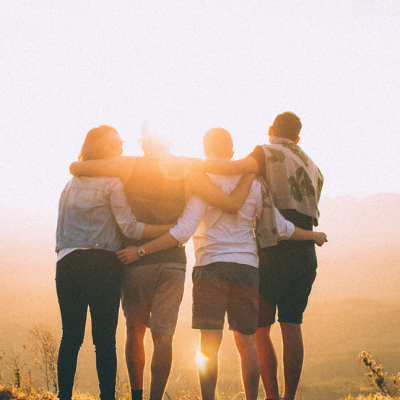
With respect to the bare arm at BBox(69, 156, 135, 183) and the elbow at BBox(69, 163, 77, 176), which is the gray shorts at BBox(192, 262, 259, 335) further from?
the elbow at BBox(69, 163, 77, 176)

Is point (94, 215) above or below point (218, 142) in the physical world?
below

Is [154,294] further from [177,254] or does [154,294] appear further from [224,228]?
[224,228]

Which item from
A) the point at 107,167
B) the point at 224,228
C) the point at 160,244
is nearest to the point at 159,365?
the point at 160,244

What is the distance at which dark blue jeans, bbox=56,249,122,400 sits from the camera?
8.47ft

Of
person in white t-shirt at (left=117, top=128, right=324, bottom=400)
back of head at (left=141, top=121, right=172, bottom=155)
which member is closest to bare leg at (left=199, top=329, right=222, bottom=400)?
person in white t-shirt at (left=117, top=128, right=324, bottom=400)

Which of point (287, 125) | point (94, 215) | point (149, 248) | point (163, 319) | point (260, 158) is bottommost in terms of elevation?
point (163, 319)

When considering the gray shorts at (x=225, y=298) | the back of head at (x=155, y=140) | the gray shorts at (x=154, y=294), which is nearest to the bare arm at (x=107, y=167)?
the back of head at (x=155, y=140)

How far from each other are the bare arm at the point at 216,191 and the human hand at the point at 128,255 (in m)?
0.62

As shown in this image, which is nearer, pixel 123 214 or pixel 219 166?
pixel 123 214

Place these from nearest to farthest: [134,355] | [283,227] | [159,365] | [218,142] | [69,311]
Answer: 1. [69,311]
2. [159,365]
3. [134,355]
4. [283,227]
5. [218,142]

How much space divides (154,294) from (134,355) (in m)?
0.51

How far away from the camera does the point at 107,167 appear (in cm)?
278

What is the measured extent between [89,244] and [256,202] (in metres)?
1.32

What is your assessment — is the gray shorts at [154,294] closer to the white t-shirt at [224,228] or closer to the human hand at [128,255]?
the human hand at [128,255]
